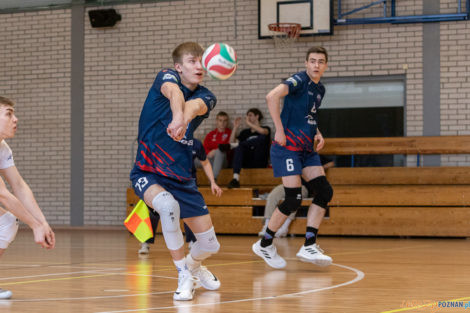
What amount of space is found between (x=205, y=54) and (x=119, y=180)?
876 centimetres

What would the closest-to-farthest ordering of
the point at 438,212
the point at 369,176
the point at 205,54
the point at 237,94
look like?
1. the point at 205,54
2. the point at 438,212
3. the point at 369,176
4. the point at 237,94

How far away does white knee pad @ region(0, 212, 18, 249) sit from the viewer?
423 centimetres

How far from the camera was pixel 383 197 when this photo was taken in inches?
422

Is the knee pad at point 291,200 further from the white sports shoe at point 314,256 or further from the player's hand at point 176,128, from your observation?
the player's hand at point 176,128

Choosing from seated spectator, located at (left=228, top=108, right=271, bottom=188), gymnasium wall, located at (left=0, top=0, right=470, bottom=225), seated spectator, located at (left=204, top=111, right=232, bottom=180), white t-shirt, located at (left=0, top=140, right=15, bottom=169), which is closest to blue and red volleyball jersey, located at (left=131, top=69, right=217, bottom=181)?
white t-shirt, located at (left=0, top=140, right=15, bottom=169)

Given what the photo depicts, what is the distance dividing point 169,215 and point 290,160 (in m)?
2.23

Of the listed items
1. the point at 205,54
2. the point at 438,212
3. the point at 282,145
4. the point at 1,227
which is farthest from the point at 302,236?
the point at 1,227

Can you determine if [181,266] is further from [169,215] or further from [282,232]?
[282,232]

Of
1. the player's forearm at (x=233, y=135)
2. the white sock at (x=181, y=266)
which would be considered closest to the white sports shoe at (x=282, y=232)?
the player's forearm at (x=233, y=135)

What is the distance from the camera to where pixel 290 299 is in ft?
13.7

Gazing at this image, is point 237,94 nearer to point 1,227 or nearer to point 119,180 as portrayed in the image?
point 119,180

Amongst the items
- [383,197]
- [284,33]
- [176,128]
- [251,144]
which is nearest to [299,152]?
A: [176,128]

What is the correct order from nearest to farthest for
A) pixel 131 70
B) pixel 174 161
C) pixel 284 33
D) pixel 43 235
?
pixel 43 235
pixel 174 161
pixel 284 33
pixel 131 70

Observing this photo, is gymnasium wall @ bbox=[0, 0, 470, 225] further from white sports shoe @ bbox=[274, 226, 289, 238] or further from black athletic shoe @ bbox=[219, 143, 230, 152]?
white sports shoe @ bbox=[274, 226, 289, 238]
